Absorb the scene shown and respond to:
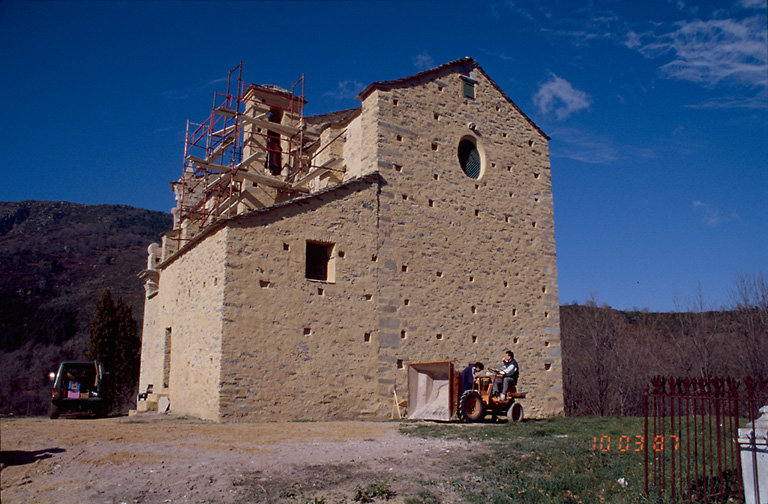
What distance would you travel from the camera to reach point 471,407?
12617 millimetres

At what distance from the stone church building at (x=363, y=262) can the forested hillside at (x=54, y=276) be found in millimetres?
24750

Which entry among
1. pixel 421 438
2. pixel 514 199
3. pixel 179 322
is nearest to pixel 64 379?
pixel 179 322

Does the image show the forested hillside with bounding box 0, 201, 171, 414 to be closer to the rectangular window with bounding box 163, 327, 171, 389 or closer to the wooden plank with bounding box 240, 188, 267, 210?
the rectangular window with bounding box 163, 327, 171, 389

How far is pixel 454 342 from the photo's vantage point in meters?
15.5

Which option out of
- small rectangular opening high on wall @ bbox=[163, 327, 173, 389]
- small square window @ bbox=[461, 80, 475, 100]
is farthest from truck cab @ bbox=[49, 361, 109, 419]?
Result: small square window @ bbox=[461, 80, 475, 100]

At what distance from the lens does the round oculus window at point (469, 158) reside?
1742 cm

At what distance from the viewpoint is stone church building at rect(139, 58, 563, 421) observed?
496 inches

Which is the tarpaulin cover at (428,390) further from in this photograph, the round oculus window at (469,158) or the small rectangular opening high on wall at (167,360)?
the small rectangular opening high on wall at (167,360)

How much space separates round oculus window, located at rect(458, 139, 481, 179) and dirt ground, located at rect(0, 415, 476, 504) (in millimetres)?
9741

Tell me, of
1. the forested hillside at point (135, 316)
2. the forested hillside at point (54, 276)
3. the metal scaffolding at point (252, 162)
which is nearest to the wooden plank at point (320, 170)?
the metal scaffolding at point (252, 162)

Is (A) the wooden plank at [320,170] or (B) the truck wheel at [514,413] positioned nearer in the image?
(B) the truck wheel at [514,413]

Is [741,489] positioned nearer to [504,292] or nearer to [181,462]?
[181,462]
